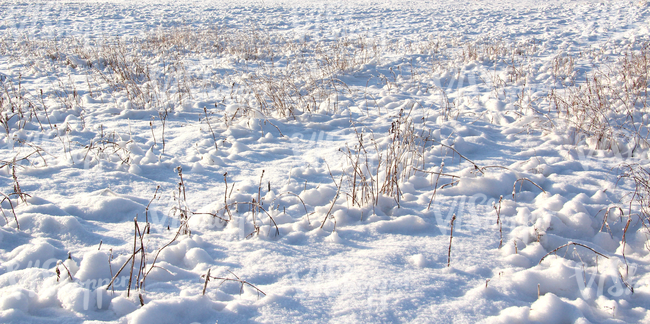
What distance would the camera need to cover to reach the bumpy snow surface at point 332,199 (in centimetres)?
164

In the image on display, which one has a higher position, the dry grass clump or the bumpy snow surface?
the dry grass clump

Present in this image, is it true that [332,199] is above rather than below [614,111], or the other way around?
below

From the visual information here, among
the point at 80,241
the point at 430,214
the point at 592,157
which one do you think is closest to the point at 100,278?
Result: the point at 80,241

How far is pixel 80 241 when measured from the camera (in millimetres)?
2051

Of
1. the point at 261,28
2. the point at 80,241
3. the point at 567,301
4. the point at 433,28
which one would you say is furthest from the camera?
the point at 261,28

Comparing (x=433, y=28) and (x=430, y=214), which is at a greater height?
(x=433, y=28)

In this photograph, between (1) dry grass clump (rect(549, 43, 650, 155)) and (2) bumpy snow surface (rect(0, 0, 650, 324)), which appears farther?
(1) dry grass clump (rect(549, 43, 650, 155))

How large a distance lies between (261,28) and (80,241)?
1061 cm

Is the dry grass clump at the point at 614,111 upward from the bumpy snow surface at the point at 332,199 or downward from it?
upward

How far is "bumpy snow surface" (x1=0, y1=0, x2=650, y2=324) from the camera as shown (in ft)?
5.38

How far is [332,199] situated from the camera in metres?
2.74

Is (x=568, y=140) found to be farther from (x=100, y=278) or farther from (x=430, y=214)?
(x=100, y=278)

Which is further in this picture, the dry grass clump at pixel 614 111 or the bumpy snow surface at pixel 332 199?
the dry grass clump at pixel 614 111

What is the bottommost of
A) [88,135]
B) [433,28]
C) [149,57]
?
[88,135]
